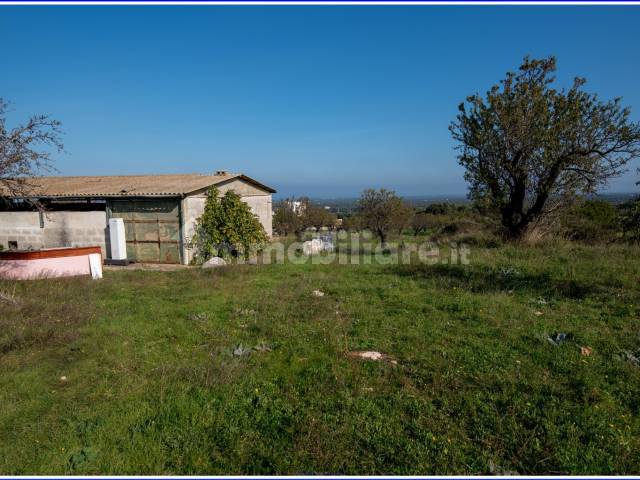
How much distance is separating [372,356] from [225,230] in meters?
10.2

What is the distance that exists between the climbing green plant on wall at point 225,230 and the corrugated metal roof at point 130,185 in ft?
3.64

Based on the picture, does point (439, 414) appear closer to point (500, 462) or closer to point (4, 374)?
point (500, 462)

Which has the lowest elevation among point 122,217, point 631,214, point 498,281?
point 498,281

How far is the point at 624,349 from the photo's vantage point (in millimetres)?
5238

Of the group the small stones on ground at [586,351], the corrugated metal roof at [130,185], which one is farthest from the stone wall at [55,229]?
the small stones on ground at [586,351]

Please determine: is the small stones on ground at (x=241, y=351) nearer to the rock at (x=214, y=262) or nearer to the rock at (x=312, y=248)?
the rock at (x=214, y=262)

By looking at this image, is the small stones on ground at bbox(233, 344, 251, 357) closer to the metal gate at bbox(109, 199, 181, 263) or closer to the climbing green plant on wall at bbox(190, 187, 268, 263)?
the climbing green plant on wall at bbox(190, 187, 268, 263)

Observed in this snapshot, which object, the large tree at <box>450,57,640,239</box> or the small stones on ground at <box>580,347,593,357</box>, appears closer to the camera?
the small stones on ground at <box>580,347,593,357</box>

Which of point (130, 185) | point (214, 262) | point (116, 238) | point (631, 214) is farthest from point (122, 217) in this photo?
point (631, 214)

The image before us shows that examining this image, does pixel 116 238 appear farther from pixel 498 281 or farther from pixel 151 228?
pixel 498 281

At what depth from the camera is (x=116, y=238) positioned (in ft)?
47.5

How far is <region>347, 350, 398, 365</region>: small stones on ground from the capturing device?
5184mm

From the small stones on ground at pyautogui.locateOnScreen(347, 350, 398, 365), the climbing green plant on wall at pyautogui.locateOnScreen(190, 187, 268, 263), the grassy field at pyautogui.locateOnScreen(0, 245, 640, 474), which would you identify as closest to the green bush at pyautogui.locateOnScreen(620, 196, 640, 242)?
the grassy field at pyautogui.locateOnScreen(0, 245, 640, 474)

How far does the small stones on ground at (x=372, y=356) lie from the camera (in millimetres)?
5184
